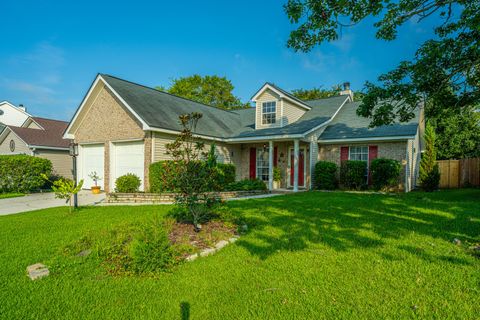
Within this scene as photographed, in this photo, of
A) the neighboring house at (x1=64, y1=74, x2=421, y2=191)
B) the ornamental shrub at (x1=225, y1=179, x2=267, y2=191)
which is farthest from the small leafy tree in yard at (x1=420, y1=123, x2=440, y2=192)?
the ornamental shrub at (x1=225, y1=179, x2=267, y2=191)

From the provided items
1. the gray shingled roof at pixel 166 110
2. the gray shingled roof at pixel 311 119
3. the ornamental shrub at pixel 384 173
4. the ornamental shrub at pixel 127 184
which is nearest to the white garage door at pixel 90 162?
the ornamental shrub at pixel 127 184

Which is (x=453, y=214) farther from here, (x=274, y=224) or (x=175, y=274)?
(x=175, y=274)

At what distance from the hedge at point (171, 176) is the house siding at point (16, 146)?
38.5 feet

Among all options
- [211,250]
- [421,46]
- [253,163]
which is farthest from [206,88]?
[211,250]

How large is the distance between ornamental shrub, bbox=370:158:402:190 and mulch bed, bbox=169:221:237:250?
10490 millimetres

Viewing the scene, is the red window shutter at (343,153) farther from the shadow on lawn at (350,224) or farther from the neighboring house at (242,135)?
the shadow on lawn at (350,224)

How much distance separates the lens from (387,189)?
1414 cm

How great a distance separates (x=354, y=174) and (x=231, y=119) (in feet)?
29.6

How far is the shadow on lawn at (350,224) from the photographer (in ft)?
15.7

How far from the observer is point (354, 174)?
47.1ft

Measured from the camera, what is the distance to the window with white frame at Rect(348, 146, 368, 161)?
49.6ft

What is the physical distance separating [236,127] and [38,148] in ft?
41.9

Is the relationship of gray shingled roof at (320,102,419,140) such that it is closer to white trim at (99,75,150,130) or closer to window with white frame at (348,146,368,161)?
window with white frame at (348,146,368,161)

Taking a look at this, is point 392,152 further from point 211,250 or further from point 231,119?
point 211,250
